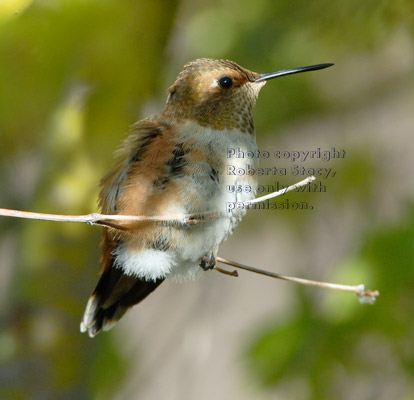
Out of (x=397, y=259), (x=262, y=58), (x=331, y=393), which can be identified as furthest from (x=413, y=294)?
(x=262, y=58)

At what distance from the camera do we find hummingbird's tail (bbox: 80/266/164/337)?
165cm

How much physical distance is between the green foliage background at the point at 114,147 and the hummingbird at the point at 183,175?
13.8 inches

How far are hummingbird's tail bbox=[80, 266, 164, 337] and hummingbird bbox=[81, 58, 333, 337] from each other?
0.32 feet

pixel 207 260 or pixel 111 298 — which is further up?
pixel 207 260

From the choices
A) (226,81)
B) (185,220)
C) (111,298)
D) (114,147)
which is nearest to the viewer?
(185,220)

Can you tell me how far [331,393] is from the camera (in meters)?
2.58

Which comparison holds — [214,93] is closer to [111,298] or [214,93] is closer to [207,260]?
[207,260]

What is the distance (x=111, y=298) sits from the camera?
168 centimetres

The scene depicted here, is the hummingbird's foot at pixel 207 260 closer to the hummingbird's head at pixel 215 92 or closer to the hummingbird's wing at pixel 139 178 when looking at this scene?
the hummingbird's wing at pixel 139 178

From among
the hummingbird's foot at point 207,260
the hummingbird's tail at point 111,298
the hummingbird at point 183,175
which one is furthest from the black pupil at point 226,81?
the hummingbird's tail at point 111,298

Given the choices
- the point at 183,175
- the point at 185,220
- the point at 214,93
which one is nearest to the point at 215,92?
the point at 214,93

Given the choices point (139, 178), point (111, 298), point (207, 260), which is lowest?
point (111, 298)

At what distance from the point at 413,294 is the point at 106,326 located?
129 cm

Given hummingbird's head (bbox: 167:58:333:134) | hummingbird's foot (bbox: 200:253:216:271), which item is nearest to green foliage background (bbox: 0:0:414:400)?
hummingbird's head (bbox: 167:58:333:134)
